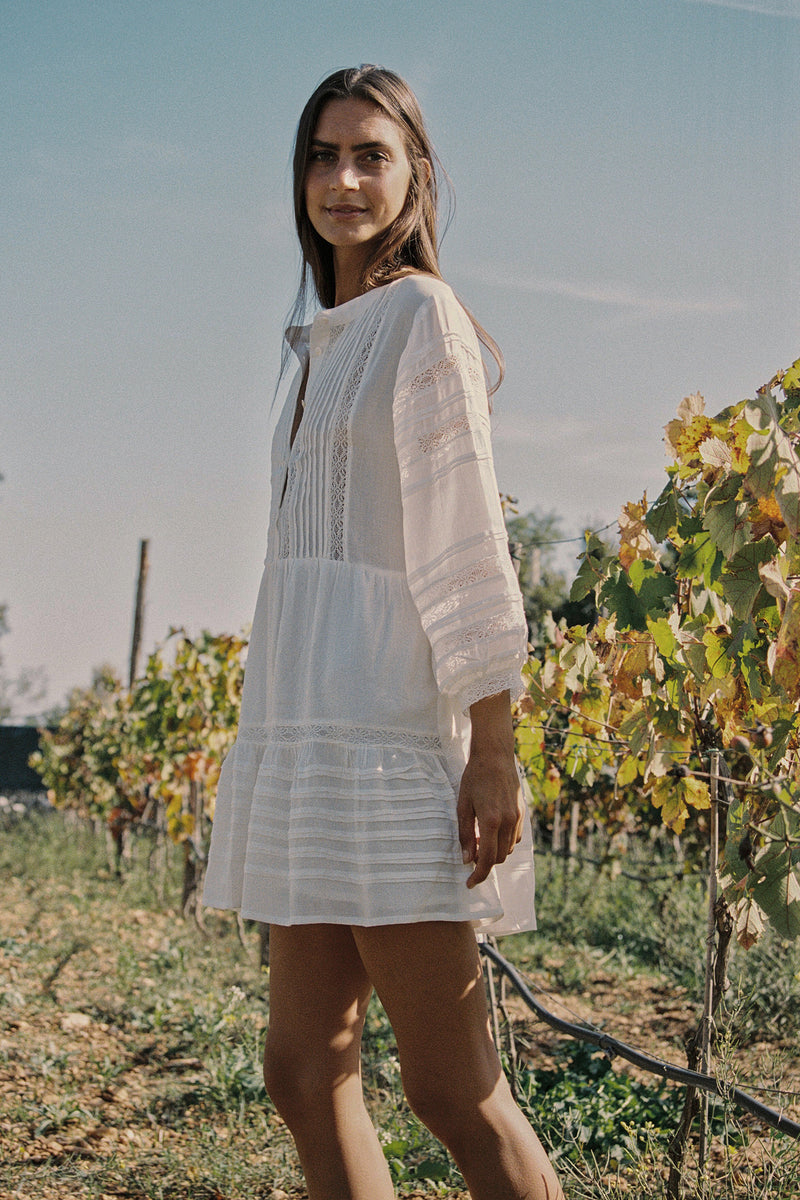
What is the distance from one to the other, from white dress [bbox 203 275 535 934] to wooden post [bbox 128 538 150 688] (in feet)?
46.8

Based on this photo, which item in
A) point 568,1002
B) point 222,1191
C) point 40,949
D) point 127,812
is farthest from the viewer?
point 127,812

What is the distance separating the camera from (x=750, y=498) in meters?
1.36

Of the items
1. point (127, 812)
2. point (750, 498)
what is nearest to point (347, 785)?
point (750, 498)

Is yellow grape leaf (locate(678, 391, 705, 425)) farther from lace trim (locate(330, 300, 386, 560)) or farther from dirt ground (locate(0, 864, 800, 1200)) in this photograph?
dirt ground (locate(0, 864, 800, 1200))

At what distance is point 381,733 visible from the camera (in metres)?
1.25

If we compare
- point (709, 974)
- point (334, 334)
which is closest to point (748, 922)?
point (709, 974)

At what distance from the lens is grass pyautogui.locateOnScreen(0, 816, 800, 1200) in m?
2.34

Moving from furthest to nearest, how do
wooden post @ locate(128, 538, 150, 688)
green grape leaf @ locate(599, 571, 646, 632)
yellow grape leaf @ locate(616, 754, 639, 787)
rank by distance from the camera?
1. wooden post @ locate(128, 538, 150, 688)
2. yellow grape leaf @ locate(616, 754, 639, 787)
3. green grape leaf @ locate(599, 571, 646, 632)

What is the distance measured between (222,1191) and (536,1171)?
1.43m

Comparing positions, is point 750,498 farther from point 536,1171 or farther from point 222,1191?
point 222,1191

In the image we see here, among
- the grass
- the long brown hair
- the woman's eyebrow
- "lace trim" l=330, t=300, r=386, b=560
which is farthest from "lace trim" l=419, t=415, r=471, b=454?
the grass

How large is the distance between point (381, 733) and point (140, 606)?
15394 mm

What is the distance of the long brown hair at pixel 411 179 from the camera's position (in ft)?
5.09

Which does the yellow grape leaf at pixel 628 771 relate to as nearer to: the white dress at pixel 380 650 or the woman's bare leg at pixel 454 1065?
the white dress at pixel 380 650
